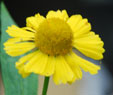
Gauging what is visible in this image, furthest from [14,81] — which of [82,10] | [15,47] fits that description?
Result: [82,10]

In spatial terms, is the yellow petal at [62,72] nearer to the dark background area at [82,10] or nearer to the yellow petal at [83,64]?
the yellow petal at [83,64]

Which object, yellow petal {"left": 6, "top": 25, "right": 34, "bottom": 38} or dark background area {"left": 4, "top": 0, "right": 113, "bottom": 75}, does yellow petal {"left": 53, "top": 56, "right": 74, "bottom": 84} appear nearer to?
yellow petal {"left": 6, "top": 25, "right": 34, "bottom": 38}

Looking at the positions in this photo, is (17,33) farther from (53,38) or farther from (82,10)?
(82,10)

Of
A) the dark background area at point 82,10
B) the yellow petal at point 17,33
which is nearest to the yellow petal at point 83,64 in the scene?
the yellow petal at point 17,33

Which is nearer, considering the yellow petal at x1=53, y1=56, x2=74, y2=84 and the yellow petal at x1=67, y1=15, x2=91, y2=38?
the yellow petal at x1=53, y1=56, x2=74, y2=84

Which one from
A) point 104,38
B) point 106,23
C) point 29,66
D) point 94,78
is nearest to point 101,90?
point 94,78

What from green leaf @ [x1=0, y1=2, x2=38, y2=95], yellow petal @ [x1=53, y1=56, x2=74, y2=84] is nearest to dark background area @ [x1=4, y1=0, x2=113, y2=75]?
green leaf @ [x1=0, y1=2, x2=38, y2=95]
